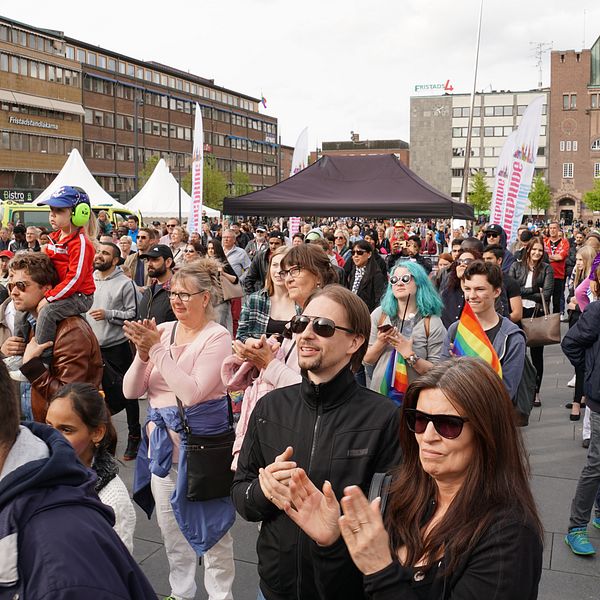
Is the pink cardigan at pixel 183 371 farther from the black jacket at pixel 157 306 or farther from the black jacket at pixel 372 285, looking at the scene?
the black jacket at pixel 372 285

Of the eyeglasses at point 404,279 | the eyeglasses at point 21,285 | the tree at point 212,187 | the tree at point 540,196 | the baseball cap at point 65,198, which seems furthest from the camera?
the tree at point 540,196

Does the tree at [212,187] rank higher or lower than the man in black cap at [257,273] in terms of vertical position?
higher

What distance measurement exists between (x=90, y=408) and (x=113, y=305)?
12.5 ft

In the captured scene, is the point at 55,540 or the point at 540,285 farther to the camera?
the point at 540,285

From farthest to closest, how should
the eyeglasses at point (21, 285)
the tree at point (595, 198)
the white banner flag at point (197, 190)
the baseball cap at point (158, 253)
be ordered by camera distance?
1. the tree at point (595, 198)
2. the white banner flag at point (197, 190)
3. the baseball cap at point (158, 253)
4. the eyeglasses at point (21, 285)

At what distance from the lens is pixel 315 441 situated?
2.51 meters

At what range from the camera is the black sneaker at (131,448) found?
20.6 ft

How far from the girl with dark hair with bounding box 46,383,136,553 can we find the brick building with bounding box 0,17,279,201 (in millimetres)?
53202

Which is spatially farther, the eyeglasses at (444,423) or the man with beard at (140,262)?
the man with beard at (140,262)

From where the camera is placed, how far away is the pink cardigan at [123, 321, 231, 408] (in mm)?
3543

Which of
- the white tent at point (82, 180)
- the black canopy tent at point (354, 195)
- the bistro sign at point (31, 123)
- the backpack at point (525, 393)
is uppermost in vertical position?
the bistro sign at point (31, 123)

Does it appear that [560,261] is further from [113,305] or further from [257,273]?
[113,305]

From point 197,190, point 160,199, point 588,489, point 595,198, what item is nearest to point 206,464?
point 588,489

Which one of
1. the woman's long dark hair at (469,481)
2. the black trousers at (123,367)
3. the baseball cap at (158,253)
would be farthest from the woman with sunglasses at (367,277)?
the woman's long dark hair at (469,481)
